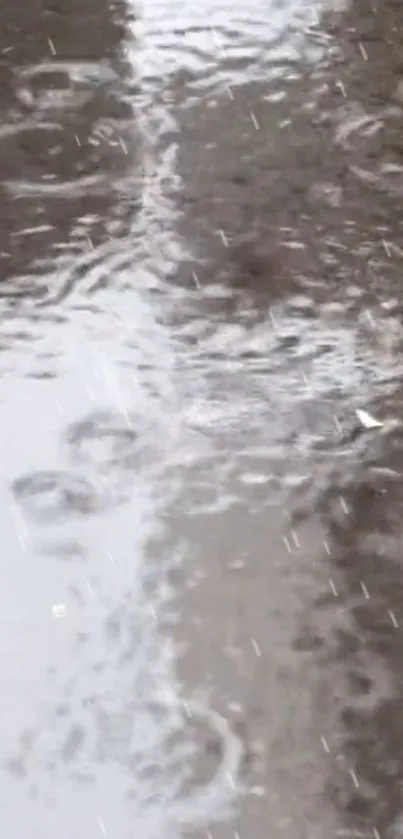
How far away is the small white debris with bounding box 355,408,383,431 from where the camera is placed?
9.31 feet

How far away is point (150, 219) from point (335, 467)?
1154mm

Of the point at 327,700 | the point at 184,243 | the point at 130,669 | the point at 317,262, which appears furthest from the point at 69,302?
the point at 327,700

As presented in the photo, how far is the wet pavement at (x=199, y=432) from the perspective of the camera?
2.18 m

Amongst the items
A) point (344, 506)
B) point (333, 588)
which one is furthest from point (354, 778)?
point (344, 506)

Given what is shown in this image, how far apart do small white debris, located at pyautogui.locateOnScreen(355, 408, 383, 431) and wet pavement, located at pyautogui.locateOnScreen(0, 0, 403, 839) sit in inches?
1.0

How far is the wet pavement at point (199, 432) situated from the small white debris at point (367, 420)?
3 cm

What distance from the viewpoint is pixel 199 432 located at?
279 cm

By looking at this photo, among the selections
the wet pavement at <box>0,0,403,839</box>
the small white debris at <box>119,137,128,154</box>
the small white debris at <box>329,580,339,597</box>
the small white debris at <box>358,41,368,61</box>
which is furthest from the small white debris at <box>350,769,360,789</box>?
the small white debris at <box>358,41,368,61</box>

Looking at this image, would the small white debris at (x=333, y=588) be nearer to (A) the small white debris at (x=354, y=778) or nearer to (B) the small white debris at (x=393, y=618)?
(B) the small white debris at (x=393, y=618)

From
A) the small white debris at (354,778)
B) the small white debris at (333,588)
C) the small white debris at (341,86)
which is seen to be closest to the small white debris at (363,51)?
the small white debris at (341,86)

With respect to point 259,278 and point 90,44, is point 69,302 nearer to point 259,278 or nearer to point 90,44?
point 259,278

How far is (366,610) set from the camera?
2.45 metres

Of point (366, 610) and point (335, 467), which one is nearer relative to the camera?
point (366, 610)

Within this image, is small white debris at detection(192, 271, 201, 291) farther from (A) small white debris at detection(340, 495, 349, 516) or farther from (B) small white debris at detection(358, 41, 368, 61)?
(B) small white debris at detection(358, 41, 368, 61)
